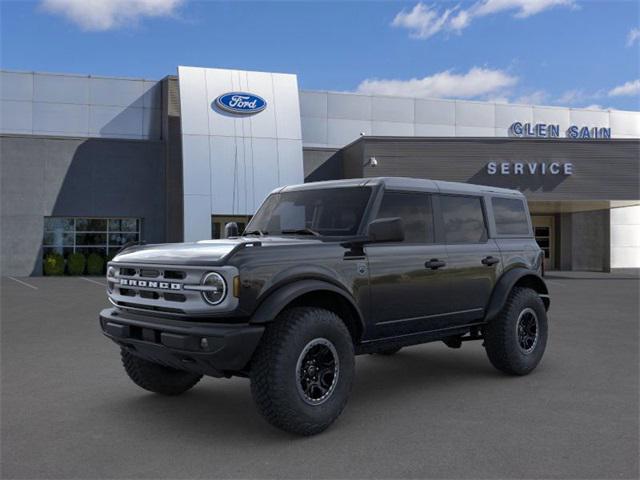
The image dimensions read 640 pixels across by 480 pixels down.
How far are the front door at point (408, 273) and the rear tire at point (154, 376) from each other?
194 cm

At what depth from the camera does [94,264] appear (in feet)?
84.1

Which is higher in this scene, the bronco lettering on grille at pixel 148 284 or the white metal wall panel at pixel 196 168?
the white metal wall panel at pixel 196 168

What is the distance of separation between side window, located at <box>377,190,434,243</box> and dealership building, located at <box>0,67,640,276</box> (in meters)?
17.4

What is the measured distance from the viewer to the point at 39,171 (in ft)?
82.1

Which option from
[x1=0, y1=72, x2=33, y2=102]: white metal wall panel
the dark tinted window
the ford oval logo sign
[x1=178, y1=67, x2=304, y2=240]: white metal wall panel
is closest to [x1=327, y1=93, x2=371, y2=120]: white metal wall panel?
[x1=178, y1=67, x2=304, y2=240]: white metal wall panel

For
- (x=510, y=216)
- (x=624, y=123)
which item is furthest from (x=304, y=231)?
(x=624, y=123)

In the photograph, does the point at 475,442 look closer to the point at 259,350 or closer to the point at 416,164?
the point at 259,350

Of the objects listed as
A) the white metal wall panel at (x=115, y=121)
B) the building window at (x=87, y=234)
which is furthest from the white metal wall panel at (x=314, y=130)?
the building window at (x=87, y=234)

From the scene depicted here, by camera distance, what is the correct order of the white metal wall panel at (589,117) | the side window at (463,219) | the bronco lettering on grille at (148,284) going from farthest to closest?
1. the white metal wall panel at (589,117)
2. the side window at (463,219)
3. the bronco lettering on grille at (148,284)

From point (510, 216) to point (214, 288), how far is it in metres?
4.09

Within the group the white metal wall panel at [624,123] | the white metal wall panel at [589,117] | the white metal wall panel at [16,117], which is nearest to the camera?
the white metal wall panel at [16,117]

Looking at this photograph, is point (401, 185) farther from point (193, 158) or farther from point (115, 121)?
point (115, 121)

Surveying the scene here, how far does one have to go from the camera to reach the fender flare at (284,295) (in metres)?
4.13

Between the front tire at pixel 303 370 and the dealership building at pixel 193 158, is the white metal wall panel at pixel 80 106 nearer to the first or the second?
the dealership building at pixel 193 158
